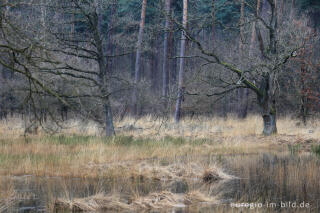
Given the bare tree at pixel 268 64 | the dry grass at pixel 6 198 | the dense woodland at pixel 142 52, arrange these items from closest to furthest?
1. the dry grass at pixel 6 198
2. the dense woodland at pixel 142 52
3. the bare tree at pixel 268 64

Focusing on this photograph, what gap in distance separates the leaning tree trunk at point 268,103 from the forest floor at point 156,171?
1.09 meters

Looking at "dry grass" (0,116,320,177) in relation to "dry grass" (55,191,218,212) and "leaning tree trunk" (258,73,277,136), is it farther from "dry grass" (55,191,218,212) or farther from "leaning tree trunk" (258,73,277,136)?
"dry grass" (55,191,218,212)

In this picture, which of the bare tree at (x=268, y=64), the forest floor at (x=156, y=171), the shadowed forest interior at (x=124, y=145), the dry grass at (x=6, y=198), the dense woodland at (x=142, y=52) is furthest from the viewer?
the bare tree at (x=268, y=64)

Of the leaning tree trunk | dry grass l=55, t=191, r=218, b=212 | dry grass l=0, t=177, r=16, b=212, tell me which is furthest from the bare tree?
dry grass l=0, t=177, r=16, b=212

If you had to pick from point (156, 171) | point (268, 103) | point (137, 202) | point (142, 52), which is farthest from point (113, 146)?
point (142, 52)

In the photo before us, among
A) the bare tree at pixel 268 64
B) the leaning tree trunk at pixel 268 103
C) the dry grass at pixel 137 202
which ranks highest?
the bare tree at pixel 268 64

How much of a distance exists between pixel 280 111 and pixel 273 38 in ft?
33.8

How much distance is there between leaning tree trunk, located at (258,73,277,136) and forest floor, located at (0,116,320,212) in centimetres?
109

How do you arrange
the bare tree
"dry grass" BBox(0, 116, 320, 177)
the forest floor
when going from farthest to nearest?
the bare tree
"dry grass" BBox(0, 116, 320, 177)
the forest floor

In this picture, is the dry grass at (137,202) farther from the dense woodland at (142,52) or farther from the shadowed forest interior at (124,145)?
the dense woodland at (142,52)

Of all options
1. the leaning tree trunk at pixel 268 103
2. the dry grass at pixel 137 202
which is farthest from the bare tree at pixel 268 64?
the dry grass at pixel 137 202

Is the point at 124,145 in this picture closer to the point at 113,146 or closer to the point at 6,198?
the point at 113,146

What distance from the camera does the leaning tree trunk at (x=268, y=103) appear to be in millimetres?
18594

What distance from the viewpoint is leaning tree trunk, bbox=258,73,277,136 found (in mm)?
18594
